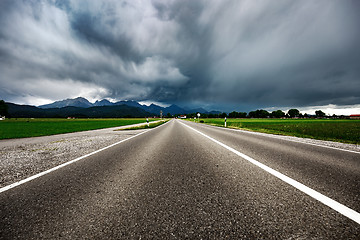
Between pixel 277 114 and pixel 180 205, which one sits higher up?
pixel 277 114

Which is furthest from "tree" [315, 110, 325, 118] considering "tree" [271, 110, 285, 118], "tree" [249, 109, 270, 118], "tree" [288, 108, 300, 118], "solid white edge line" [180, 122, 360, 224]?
"solid white edge line" [180, 122, 360, 224]

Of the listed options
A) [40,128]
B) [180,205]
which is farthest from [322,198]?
[40,128]

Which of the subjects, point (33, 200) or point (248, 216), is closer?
point (248, 216)

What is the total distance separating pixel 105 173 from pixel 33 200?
1.24 m

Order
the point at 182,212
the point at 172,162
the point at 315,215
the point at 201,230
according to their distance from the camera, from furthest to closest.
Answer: the point at 172,162, the point at 182,212, the point at 315,215, the point at 201,230

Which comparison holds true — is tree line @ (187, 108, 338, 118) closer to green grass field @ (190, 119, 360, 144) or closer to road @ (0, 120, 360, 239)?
green grass field @ (190, 119, 360, 144)

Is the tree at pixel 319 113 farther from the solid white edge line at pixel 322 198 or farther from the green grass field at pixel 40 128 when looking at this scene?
the solid white edge line at pixel 322 198

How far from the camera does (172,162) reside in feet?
13.3

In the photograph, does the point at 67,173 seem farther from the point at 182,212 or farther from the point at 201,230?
the point at 201,230

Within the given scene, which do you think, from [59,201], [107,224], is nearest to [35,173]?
[59,201]

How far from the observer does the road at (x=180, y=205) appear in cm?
151

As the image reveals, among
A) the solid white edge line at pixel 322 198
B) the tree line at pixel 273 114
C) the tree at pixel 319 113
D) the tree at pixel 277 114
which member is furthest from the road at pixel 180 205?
the tree at pixel 319 113

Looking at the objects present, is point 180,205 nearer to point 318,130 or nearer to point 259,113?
point 318,130

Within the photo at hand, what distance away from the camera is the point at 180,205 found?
2.00 metres
